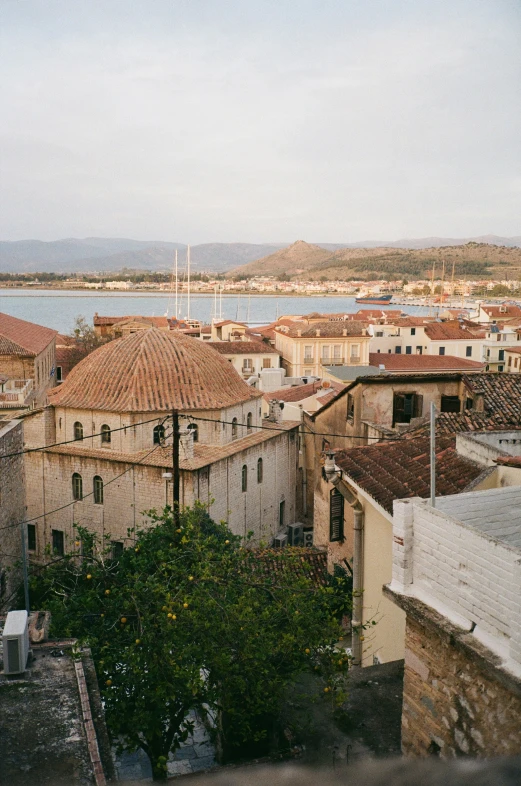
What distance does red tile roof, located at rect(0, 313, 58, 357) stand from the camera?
108 ft

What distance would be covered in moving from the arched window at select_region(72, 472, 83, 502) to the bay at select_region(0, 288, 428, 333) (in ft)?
326

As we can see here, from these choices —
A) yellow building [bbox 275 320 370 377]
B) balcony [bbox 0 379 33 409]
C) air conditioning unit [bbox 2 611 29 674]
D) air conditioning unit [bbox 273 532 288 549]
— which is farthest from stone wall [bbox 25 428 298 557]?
yellow building [bbox 275 320 370 377]

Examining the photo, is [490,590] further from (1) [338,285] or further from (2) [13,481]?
(1) [338,285]

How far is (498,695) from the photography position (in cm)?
388

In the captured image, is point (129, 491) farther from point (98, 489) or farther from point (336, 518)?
point (336, 518)

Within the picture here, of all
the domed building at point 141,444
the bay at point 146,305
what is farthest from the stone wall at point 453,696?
the bay at point 146,305

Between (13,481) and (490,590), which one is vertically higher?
(490,590)

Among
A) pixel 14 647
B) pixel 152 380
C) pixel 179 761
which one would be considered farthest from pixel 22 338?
pixel 14 647

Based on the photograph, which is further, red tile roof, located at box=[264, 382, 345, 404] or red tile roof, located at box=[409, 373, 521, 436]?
red tile roof, located at box=[264, 382, 345, 404]

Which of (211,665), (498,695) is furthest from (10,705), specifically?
(498,695)

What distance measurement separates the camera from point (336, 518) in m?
12.9

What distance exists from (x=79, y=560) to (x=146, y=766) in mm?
9638

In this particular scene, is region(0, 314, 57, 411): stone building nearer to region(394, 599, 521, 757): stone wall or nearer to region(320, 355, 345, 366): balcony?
region(320, 355, 345, 366): balcony

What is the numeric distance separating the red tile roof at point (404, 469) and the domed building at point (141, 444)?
824cm
